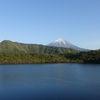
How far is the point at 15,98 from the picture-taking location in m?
49.8

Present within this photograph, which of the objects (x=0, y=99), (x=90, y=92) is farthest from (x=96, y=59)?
(x=0, y=99)

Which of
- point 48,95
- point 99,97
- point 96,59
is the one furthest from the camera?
point 96,59

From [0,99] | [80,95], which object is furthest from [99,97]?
[0,99]

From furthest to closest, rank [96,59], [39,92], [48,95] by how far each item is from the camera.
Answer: [96,59] < [39,92] < [48,95]

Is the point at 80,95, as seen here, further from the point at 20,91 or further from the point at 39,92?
the point at 20,91

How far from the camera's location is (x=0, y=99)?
49156mm

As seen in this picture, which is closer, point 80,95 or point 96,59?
point 80,95

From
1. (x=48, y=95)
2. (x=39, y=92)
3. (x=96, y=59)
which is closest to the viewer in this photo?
(x=48, y=95)

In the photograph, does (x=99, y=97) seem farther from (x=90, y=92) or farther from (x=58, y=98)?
(x=58, y=98)

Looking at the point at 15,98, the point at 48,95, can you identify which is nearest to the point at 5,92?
the point at 15,98

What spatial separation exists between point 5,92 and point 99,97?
1041 inches

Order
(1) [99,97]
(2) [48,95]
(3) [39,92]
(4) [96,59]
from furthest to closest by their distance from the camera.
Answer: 1. (4) [96,59]
2. (3) [39,92]
3. (2) [48,95]
4. (1) [99,97]

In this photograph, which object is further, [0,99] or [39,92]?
[39,92]

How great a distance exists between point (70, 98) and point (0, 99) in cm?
1758
